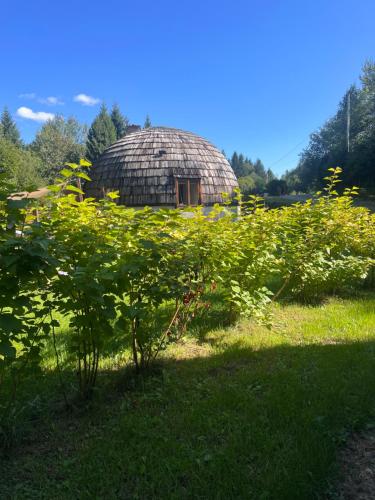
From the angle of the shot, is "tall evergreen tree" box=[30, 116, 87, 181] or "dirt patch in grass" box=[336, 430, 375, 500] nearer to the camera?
"dirt patch in grass" box=[336, 430, 375, 500]

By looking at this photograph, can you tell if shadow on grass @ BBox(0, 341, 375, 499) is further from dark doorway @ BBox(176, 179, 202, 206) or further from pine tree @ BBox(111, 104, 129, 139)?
pine tree @ BBox(111, 104, 129, 139)

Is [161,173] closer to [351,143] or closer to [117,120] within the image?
[351,143]

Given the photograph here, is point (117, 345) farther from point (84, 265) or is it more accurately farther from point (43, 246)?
point (43, 246)

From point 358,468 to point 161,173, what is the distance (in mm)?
13702

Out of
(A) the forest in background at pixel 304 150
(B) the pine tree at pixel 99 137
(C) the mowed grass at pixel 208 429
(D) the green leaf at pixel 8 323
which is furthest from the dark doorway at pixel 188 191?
(B) the pine tree at pixel 99 137

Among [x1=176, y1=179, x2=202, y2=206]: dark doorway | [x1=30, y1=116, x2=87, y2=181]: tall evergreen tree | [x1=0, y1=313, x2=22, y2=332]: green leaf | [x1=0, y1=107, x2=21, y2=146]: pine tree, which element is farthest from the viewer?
[x1=0, y1=107, x2=21, y2=146]: pine tree

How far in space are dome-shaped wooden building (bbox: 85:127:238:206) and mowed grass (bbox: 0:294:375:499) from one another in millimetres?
11391

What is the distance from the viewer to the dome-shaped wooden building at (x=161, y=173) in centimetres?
1480

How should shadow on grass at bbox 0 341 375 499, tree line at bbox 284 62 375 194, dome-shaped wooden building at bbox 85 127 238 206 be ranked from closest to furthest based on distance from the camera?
shadow on grass at bbox 0 341 375 499, dome-shaped wooden building at bbox 85 127 238 206, tree line at bbox 284 62 375 194

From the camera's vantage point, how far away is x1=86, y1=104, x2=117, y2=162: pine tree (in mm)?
51562

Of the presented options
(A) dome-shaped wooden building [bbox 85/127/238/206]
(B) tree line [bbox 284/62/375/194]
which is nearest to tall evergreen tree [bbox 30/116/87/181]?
(B) tree line [bbox 284/62/375/194]

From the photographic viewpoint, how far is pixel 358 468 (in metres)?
2.18

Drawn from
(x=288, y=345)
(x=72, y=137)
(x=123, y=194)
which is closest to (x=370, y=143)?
(x=123, y=194)

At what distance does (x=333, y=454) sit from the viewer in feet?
7.45
